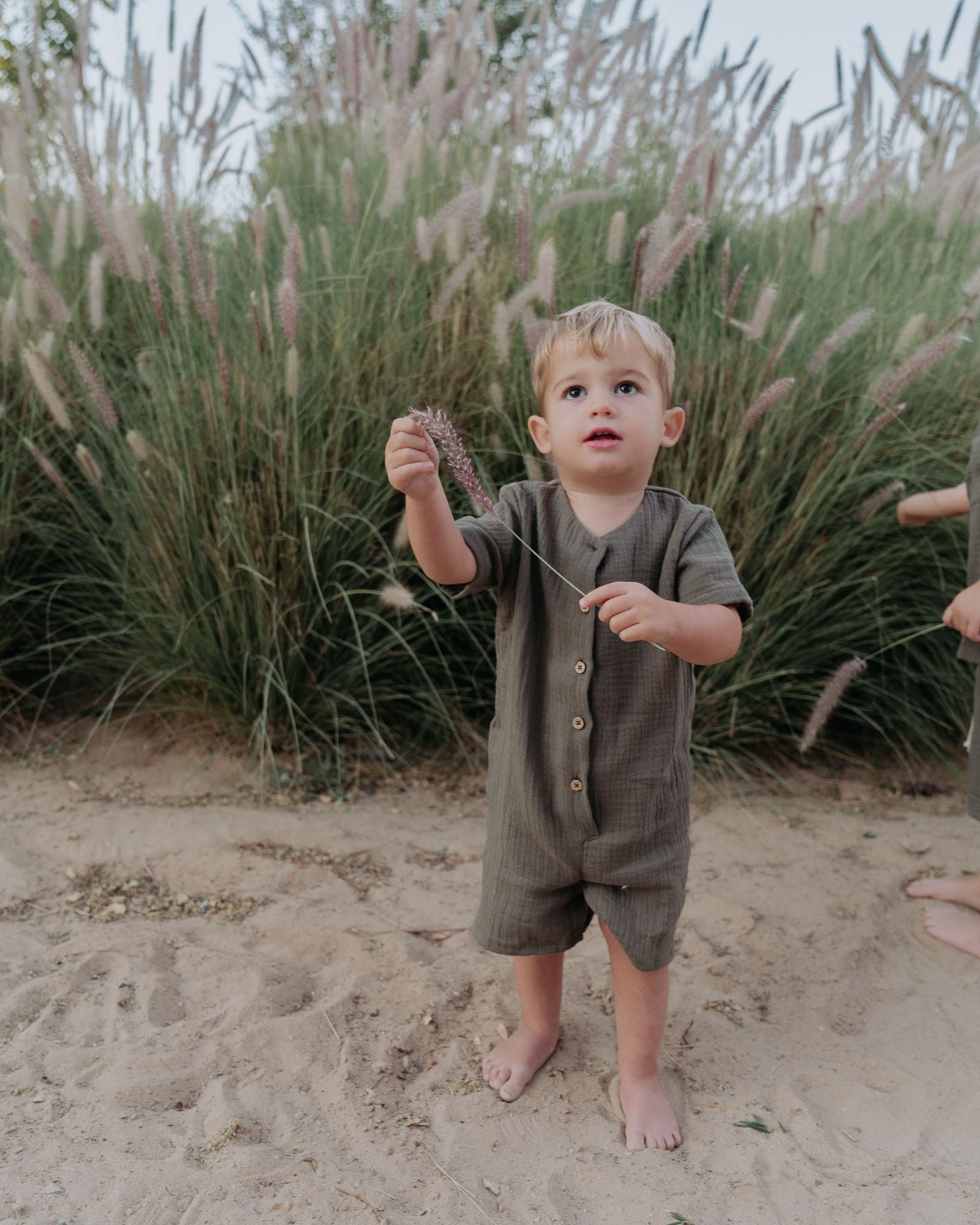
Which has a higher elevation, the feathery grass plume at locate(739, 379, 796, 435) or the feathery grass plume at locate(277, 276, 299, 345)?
the feathery grass plume at locate(277, 276, 299, 345)

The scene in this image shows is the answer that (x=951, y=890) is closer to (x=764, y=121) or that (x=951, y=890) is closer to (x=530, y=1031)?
(x=530, y=1031)

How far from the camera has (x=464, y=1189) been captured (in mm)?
1441

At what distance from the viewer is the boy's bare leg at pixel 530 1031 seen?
65.6 inches

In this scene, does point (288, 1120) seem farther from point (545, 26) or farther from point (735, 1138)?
point (545, 26)

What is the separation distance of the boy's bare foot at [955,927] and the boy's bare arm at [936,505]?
0.84 meters

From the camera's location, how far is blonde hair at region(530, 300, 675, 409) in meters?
1.40

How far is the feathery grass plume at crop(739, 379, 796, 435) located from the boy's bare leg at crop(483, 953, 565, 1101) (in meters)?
1.18

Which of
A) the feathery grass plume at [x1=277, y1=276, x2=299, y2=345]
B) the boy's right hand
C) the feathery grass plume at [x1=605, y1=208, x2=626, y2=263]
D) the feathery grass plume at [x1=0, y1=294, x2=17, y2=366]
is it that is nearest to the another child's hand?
the boy's right hand

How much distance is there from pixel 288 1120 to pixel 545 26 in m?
3.71

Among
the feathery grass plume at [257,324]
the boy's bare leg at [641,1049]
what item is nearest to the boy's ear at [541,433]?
the boy's bare leg at [641,1049]

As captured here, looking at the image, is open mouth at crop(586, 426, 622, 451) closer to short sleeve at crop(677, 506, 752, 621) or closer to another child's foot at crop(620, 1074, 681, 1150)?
short sleeve at crop(677, 506, 752, 621)

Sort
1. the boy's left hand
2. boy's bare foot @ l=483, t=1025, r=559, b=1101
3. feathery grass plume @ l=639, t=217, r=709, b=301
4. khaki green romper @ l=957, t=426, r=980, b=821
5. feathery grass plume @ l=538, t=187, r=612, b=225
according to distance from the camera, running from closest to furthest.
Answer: the boy's left hand
boy's bare foot @ l=483, t=1025, r=559, b=1101
khaki green romper @ l=957, t=426, r=980, b=821
feathery grass plume @ l=639, t=217, r=709, b=301
feathery grass plume @ l=538, t=187, r=612, b=225

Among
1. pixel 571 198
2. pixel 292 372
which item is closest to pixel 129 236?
pixel 292 372

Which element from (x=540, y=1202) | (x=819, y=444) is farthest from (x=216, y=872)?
(x=819, y=444)
